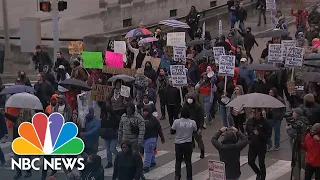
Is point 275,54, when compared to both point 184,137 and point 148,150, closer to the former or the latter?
point 148,150

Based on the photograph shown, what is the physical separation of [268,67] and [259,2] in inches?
706

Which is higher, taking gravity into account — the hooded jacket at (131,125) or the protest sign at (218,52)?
the protest sign at (218,52)

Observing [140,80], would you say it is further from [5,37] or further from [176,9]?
[176,9]

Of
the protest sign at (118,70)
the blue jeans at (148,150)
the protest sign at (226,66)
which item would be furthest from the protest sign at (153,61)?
the blue jeans at (148,150)

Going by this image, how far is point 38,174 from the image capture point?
17172 millimetres

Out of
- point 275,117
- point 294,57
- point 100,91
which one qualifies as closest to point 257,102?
point 275,117

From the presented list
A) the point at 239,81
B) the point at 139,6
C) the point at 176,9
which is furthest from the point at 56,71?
the point at 176,9

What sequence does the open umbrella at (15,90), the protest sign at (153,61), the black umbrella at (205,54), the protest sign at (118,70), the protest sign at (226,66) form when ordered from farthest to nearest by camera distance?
the protest sign at (153,61), the black umbrella at (205,54), the protest sign at (118,70), the protest sign at (226,66), the open umbrella at (15,90)

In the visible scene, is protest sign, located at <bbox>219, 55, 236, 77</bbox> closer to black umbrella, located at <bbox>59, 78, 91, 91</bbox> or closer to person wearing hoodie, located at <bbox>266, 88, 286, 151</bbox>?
person wearing hoodie, located at <bbox>266, 88, 286, 151</bbox>

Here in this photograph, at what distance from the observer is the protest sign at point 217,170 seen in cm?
1354

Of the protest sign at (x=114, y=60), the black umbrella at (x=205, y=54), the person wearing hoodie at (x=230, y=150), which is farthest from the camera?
the black umbrella at (x=205, y=54)

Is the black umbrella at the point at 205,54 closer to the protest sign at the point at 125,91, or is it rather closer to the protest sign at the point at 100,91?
the protest sign at the point at 100,91

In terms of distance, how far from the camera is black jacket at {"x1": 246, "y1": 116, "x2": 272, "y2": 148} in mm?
15578

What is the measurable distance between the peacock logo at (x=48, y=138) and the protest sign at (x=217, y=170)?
339 centimetres
